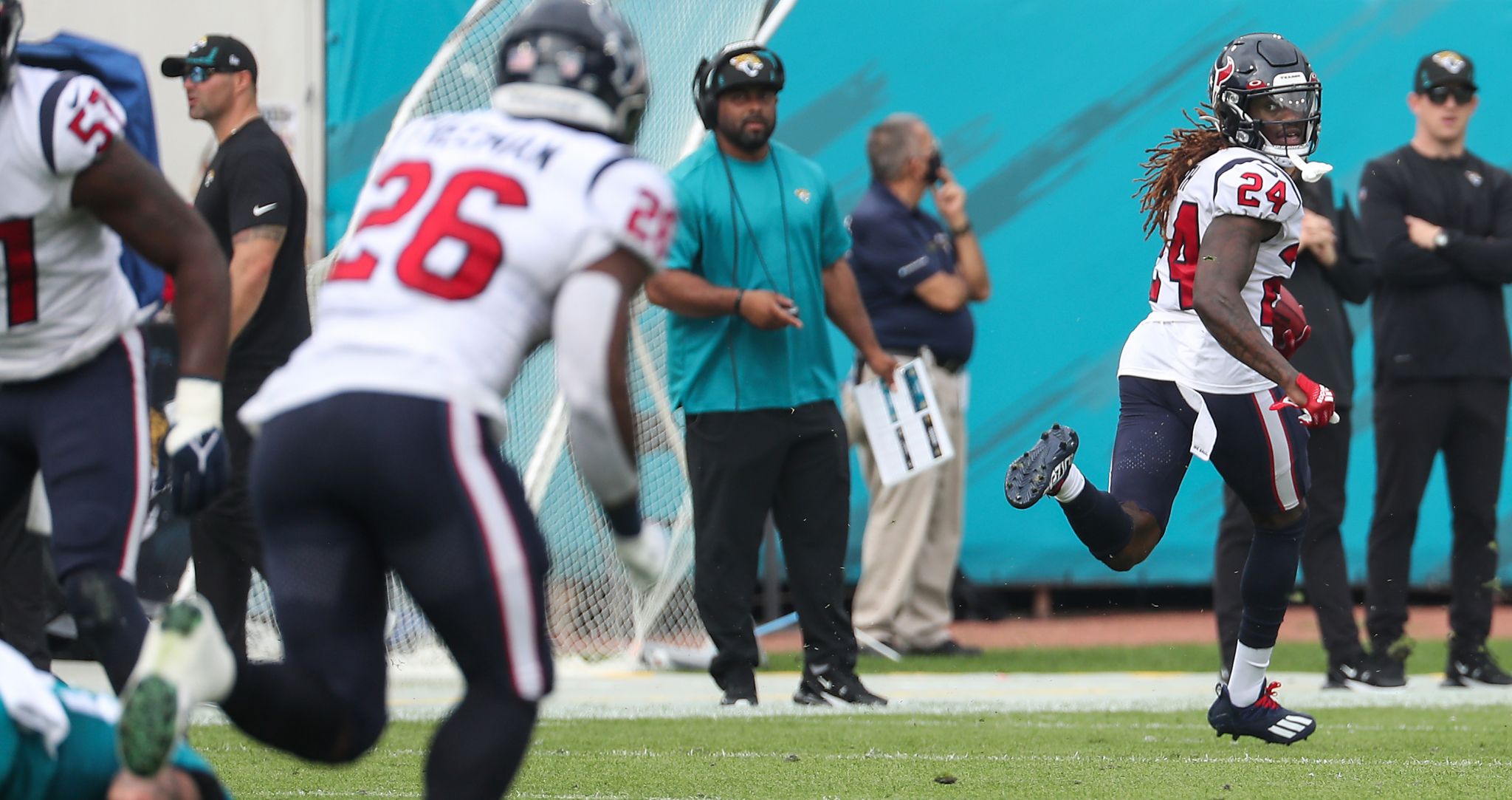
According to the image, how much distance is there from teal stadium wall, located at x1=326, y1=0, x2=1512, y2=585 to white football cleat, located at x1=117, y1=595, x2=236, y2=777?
771 centimetres

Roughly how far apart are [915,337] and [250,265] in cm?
343

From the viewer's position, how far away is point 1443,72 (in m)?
7.93

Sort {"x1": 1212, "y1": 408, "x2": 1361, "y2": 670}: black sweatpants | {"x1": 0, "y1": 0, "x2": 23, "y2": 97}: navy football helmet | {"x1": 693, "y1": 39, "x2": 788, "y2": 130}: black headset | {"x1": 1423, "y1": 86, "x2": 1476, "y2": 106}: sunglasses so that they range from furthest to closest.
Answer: {"x1": 1423, "y1": 86, "x2": 1476, "y2": 106}: sunglasses → {"x1": 1212, "y1": 408, "x2": 1361, "y2": 670}: black sweatpants → {"x1": 693, "y1": 39, "x2": 788, "y2": 130}: black headset → {"x1": 0, "y1": 0, "x2": 23, "y2": 97}: navy football helmet

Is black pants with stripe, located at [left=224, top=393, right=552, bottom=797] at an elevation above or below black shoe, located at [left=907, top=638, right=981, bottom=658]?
above

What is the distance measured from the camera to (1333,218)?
26.0 ft

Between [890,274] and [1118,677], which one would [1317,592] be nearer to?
[1118,677]

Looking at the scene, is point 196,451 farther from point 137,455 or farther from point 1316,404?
point 1316,404

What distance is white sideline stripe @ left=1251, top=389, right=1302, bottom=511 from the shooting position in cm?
565

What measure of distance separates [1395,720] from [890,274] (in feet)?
10.0

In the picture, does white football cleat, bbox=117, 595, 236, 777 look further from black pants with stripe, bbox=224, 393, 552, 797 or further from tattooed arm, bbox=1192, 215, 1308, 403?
tattooed arm, bbox=1192, 215, 1308, 403

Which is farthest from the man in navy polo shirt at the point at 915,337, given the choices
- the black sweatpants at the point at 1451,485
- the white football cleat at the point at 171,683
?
the white football cleat at the point at 171,683

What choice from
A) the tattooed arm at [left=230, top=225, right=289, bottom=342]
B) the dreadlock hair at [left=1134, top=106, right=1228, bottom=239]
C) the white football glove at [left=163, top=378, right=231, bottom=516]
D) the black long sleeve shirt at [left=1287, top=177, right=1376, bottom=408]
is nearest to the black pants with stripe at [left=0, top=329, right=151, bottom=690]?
the white football glove at [left=163, top=378, right=231, bottom=516]

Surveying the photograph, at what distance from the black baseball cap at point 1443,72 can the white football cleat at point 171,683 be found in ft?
20.3

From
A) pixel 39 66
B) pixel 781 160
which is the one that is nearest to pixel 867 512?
pixel 781 160
